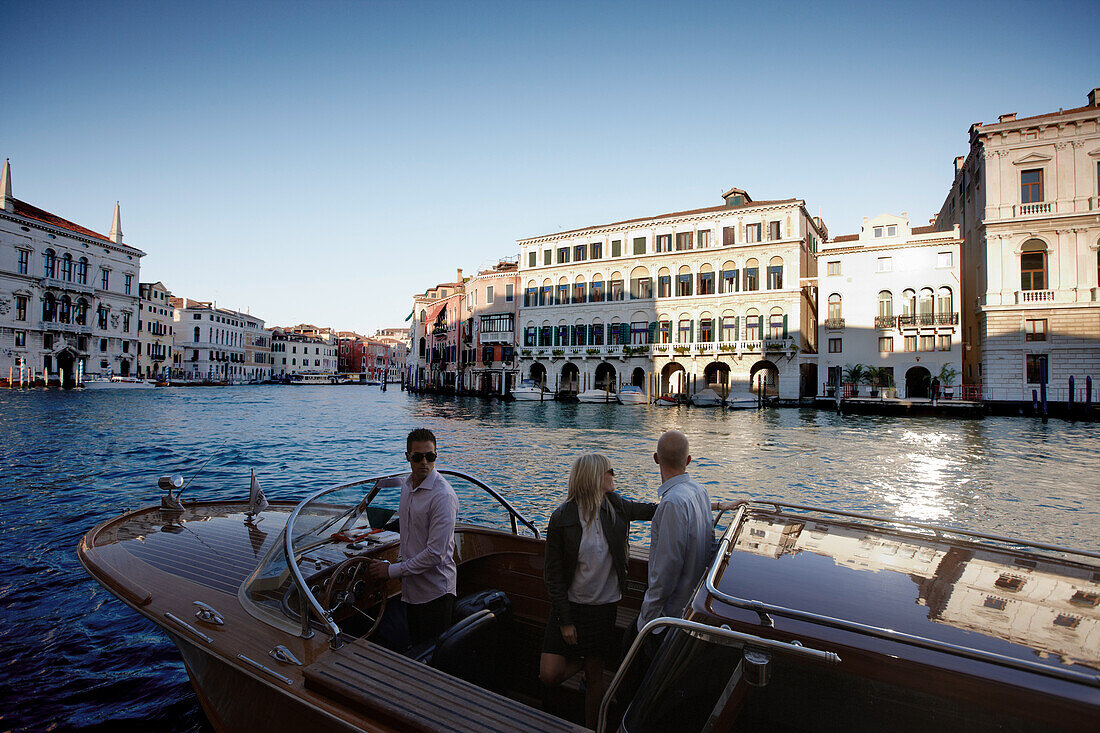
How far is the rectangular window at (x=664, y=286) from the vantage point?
37.2 m

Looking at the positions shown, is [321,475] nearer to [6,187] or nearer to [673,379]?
[673,379]

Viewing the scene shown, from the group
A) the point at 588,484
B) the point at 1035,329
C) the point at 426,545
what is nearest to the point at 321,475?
the point at 426,545

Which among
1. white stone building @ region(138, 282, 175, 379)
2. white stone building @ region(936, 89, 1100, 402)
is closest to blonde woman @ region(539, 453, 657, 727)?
white stone building @ region(936, 89, 1100, 402)

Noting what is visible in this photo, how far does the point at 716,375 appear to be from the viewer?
37.0 m

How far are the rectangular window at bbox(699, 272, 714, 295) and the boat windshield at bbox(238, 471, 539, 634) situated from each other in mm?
34312

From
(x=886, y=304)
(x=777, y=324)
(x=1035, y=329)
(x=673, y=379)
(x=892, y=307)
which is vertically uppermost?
(x=886, y=304)

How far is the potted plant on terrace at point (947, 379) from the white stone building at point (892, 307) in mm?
50

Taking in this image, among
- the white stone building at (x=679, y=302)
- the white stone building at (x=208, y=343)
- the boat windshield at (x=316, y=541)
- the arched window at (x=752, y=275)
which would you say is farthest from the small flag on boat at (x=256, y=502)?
the white stone building at (x=208, y=343)

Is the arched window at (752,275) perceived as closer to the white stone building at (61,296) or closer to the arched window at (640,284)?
the arched window at (640,284)

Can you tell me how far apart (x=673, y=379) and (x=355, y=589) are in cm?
3681

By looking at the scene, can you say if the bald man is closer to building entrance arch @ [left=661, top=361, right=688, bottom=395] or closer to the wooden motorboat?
the wooden motorboat

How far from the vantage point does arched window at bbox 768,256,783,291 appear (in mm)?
33841

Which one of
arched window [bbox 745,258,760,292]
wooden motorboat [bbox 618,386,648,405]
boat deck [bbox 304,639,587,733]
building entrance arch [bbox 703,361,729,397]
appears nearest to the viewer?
boat deck [bbox 304,639,587,733]

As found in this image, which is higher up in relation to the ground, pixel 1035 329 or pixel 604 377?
pixel 1035 329
